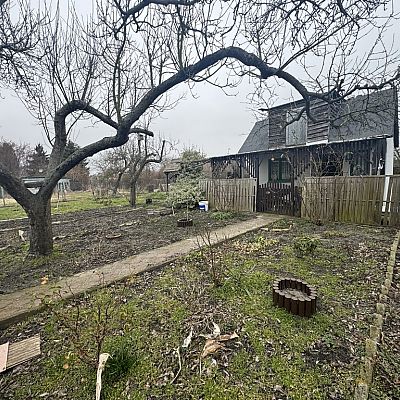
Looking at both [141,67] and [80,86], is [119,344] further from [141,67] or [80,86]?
[141,67]

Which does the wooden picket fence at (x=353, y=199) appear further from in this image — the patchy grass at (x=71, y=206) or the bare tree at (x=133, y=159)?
the bare tree at (x=133, y=159)

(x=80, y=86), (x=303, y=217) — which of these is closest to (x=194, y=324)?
(x=80, y=86)

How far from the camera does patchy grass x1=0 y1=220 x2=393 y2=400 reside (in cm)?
184

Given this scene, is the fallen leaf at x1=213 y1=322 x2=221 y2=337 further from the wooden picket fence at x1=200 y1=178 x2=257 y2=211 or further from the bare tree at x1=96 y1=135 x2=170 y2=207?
the bare tree at x1=96 y1=135 x2=170 y2=207

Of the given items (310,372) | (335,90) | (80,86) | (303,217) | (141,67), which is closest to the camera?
(310,372)

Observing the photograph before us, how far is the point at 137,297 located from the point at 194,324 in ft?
3.32

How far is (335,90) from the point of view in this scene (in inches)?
165

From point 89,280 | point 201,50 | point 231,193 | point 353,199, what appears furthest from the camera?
point 231,193

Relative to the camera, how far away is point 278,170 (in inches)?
545

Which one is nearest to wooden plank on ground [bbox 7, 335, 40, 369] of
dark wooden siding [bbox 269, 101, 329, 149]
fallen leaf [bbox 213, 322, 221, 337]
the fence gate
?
fallen leaf [bbox 213, 322, 221, 337]

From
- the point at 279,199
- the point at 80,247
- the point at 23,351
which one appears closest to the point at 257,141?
the point at 279,199

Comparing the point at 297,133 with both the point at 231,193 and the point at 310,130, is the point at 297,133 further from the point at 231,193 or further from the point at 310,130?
the point at 231,193

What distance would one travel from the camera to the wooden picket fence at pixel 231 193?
1086 cm

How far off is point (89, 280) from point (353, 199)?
7681mm
